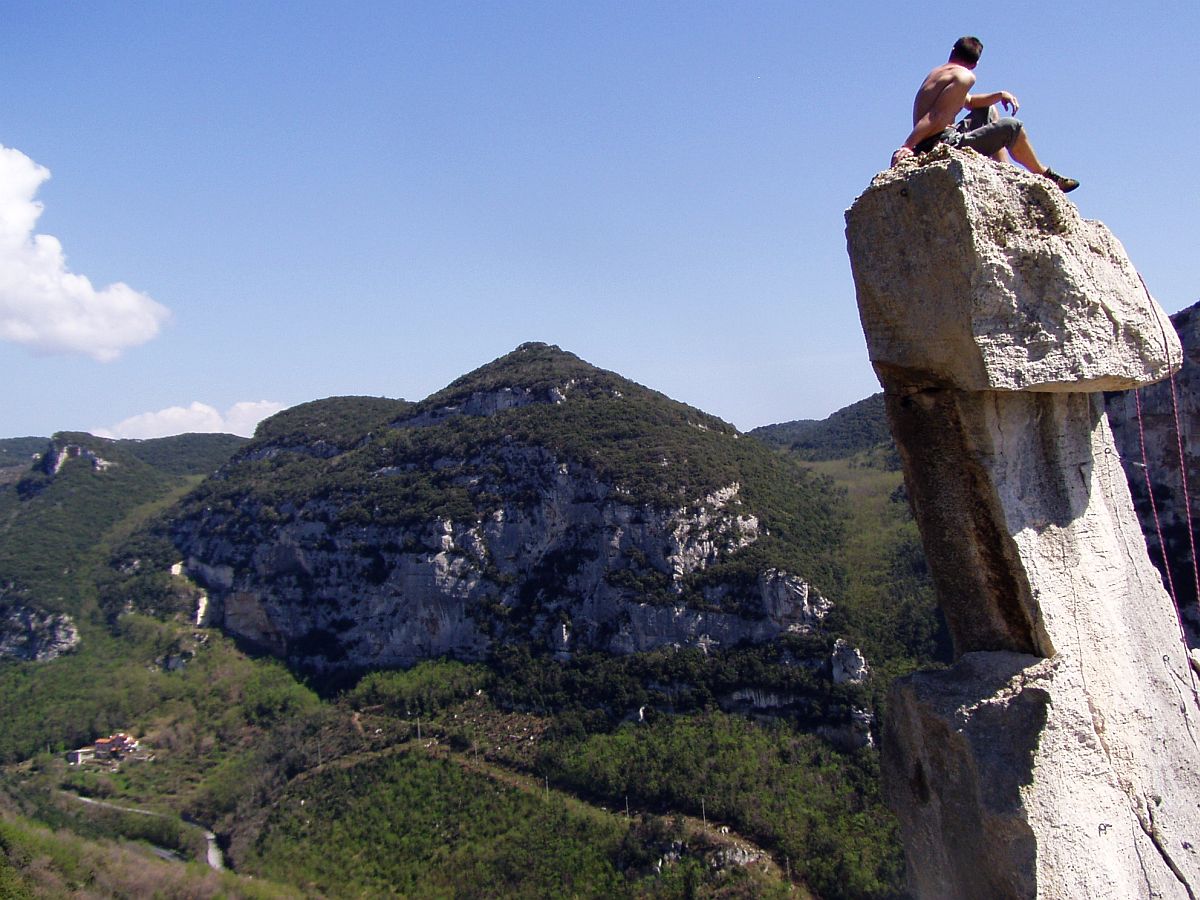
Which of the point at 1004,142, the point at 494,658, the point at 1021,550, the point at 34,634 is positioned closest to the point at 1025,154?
the point at 1004,142

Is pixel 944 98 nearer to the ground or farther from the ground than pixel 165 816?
farther from the ground

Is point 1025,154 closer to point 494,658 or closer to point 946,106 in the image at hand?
point 946,106

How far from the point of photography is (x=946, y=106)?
5.56 m

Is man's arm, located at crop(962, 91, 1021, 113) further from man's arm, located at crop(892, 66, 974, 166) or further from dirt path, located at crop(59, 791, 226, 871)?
dirt path, located at crop(59, 791, 226, 871)

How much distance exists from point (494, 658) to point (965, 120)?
5606 cm

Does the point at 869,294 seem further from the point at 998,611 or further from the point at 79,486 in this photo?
the point at 79,486

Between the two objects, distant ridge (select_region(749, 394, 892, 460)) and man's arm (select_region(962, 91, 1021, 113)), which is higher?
distant ridge (select_region(749, 394, 892, 460))

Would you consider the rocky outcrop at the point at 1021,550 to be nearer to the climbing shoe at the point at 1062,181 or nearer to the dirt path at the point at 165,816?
the climbing shoe at the point at 1062,181

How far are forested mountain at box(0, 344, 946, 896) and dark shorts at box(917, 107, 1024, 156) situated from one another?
29655mm

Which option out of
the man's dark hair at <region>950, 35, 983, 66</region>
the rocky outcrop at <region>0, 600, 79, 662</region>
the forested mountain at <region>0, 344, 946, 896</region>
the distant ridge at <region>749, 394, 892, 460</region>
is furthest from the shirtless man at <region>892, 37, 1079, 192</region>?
the rocky outcrop at <region>0, 600, 79, 662</region>

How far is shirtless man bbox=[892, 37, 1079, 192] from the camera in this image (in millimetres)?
5551

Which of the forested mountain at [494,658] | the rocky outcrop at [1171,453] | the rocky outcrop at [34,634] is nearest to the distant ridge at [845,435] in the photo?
the forested mountain at [494,658]

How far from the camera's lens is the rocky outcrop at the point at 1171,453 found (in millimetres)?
23609

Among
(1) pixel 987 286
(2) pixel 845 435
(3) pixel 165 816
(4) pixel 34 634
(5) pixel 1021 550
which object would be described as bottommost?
(3) pixel 165 816
